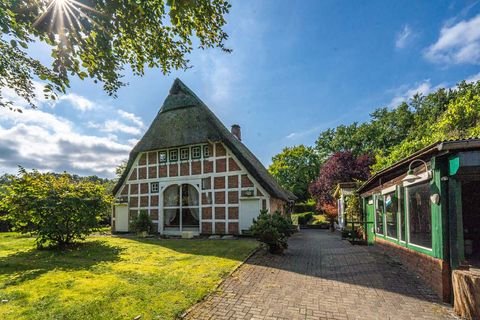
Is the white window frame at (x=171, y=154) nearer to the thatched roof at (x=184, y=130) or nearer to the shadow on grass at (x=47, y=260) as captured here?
the thatched roof at (x=184, y=130)

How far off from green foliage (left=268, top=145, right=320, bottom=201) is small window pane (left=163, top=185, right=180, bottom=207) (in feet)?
81.3

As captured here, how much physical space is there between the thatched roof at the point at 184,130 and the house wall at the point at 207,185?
52 centimetres

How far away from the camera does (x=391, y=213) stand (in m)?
9.20

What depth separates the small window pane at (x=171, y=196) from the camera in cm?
1750

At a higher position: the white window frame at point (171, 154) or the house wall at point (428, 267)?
the white window frame at point (171, 154)

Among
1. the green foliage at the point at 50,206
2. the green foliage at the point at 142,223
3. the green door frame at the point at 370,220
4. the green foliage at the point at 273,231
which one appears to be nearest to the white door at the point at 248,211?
the green foliage at the point at 273,231

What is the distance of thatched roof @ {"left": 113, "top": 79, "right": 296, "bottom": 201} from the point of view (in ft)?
52.0

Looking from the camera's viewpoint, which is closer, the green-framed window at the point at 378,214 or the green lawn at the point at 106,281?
the green lawn at the point at 106,281

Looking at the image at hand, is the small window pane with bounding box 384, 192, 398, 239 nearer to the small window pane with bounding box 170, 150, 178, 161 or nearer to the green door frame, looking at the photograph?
the green door frame

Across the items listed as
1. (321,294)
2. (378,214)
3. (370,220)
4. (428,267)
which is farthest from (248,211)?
(428,267)

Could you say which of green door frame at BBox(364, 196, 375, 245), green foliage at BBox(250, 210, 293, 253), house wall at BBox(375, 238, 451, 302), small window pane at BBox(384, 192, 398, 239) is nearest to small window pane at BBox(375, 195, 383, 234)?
green door frame at BBox(364, 196, 375, 245)

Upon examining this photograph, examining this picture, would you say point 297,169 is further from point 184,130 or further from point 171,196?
point 184,130

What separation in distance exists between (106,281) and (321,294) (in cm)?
461

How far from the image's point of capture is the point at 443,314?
15.2ft
